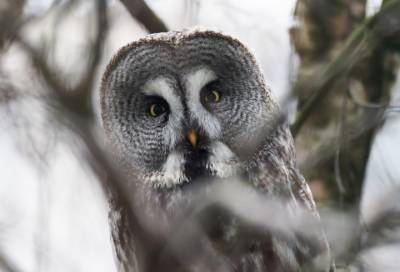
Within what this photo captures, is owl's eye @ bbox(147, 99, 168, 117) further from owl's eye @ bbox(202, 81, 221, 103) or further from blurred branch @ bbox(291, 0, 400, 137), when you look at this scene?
blurred branch @ bbox(291, 0, 400, 137)

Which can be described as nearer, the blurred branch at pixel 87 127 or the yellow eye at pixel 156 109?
the blurred branch at pixel 87 127

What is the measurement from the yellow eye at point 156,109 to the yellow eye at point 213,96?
21 cm

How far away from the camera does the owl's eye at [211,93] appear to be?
10.2 feet

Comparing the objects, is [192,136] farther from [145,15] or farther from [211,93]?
[145,15]

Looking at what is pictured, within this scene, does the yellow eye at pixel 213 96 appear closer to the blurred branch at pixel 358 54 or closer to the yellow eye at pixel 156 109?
the yellow eye at pixel 156 109

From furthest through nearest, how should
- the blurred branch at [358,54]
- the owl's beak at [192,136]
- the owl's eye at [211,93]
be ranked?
the owl's eye at [211,93] < the owl's beak at [192,136] < the blurred branch at [358,54]

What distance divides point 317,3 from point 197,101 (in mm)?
982

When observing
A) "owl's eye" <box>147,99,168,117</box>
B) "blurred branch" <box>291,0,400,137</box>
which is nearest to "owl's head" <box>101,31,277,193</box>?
"owl's eye" <box>147,99,168,117</box>

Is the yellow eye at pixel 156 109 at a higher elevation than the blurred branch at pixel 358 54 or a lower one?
higher

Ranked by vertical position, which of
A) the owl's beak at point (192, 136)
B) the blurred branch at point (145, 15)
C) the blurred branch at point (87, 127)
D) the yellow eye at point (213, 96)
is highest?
the blurred branch at point (145, 15)

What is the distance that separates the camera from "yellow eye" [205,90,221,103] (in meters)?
3.11

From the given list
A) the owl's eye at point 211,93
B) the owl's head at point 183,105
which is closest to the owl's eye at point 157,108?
the owl's head at point 183,105

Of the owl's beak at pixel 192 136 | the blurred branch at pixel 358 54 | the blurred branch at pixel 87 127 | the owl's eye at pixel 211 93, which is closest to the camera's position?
the blurred branch at pixel 87 127

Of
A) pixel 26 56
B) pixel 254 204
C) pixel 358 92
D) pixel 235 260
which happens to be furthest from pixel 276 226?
pixel 358 92
